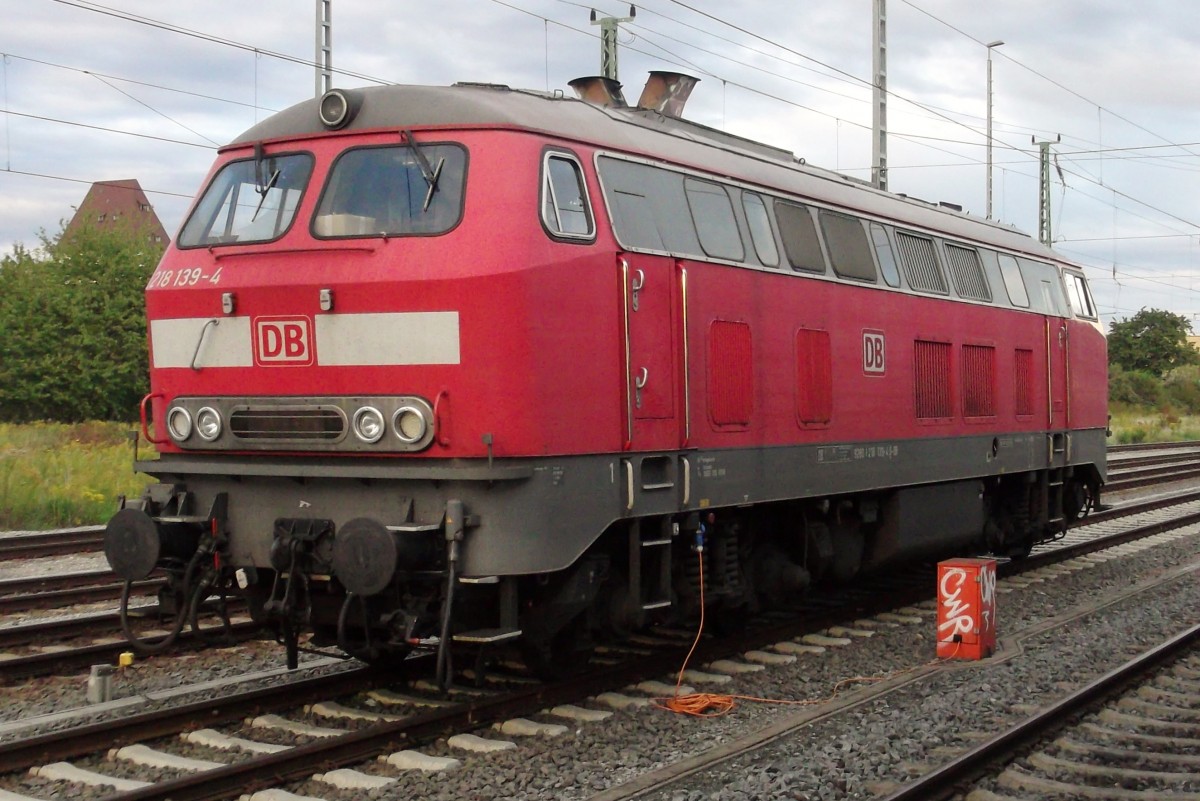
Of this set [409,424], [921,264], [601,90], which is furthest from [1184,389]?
[409,424]

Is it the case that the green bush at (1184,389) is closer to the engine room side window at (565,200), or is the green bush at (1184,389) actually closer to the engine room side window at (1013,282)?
the engine room side window at (1013,282)

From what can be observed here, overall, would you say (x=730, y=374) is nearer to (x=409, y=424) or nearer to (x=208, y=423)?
(x=409, y=424)

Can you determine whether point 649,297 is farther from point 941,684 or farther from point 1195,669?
point 1195,669

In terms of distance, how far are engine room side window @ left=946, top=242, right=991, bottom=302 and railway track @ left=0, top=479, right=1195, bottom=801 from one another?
4213 millimetres

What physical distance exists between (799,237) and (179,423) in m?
4.67

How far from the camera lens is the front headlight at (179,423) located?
7598 millimetres

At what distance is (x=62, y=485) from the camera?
18594 mm

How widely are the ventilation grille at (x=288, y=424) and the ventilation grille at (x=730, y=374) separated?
99.0 inches

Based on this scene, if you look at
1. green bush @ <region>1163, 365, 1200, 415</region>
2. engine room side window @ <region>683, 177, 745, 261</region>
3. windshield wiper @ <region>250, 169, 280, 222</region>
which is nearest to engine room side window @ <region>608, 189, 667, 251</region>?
engine room side window @ <region>683, 177, 745, 261</region>

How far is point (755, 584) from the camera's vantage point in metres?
9.53

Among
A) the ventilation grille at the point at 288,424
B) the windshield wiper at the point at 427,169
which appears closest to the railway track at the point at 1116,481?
the ventilation grille at the point at 288,424

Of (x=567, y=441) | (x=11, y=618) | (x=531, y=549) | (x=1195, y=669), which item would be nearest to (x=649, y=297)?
(x=567, y=441)

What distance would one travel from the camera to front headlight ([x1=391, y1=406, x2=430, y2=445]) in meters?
6.82

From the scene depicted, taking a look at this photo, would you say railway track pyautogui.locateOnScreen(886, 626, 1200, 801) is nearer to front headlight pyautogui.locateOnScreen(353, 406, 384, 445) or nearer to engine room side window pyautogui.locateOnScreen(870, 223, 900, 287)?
front headlight pyautogui.locateOnScreen(353, 406, 384, 445)
